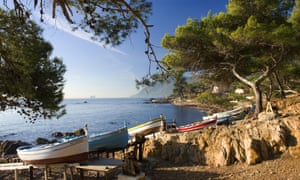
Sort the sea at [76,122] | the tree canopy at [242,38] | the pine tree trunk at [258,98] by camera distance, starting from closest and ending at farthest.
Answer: the tree canopy at [242,38] < the pine tree trunk at [258,98] < the sea at [76,122]

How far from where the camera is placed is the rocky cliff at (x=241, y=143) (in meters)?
6.27

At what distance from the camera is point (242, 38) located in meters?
8.08

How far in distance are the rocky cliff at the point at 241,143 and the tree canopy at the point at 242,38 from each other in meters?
2.60

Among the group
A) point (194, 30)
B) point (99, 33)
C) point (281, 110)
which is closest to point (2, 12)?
point (99, 33)

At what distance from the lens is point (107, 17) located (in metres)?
3.47

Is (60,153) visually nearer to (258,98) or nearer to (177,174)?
(177,174)

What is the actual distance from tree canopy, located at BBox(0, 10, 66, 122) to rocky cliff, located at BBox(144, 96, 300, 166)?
549 centimetres

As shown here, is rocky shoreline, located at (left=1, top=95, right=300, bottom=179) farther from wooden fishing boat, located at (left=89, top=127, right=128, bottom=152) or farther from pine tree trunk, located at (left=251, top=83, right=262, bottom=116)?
wooden fishing boat, located at (left=89, top=127, right=128, bottom=152)

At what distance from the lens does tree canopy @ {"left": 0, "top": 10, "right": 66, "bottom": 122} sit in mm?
5051

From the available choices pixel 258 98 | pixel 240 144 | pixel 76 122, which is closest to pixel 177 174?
pixel 240 144

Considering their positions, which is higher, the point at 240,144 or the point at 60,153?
the point at 60,153

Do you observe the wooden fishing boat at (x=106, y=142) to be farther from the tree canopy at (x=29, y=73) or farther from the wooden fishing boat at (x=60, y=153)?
the tree canopy at (x=29, y=73)

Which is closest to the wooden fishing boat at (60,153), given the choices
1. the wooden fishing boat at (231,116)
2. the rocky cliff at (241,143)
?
the rocky cliff at (241,143)

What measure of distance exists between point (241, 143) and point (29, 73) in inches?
308
